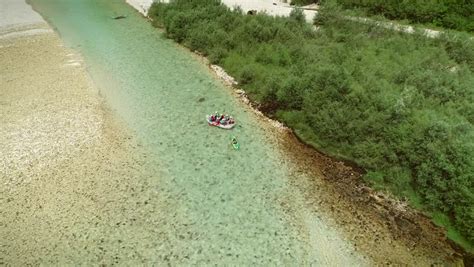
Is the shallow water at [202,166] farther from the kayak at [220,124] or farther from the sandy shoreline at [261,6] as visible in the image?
the sandy shoreline at [261,6]

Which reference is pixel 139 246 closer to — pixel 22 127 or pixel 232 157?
pixel 232 157

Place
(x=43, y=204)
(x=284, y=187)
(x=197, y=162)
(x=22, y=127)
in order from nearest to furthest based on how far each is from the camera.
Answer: (x=43, y=204) < (x=284, y=187) < (x=197, y=162) < (x=22, y=127)

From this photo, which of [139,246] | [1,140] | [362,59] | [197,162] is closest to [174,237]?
[139,246]

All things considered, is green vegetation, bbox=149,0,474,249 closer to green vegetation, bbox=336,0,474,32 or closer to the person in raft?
the person in raft

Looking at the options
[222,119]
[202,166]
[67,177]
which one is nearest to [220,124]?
[222,119]

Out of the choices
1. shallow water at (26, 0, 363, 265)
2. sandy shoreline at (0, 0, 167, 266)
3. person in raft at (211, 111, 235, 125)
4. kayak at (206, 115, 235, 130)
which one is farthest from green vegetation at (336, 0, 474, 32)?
sandy shoreline at (0, 0, 167, 266)

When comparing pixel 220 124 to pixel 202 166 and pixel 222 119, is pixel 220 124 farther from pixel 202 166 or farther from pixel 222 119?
pixel 202 166
